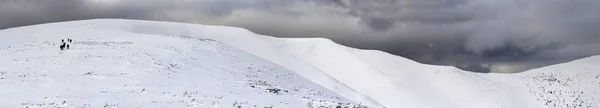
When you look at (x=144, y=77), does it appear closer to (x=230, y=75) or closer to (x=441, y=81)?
(x=230, y=75)

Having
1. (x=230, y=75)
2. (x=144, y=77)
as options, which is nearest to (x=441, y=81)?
(x=230, y=75)

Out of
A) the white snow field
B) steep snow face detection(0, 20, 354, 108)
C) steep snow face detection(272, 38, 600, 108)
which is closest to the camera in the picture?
steep snow face detection(0, 20, 354, 108)

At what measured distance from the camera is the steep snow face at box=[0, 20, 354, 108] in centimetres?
2744

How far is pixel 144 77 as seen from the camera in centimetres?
Answer: 3412

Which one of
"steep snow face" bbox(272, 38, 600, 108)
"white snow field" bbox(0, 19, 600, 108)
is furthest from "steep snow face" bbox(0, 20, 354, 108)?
"steep snow face" bbox(272, 38, 600, 108)

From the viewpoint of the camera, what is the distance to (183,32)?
3162 inches

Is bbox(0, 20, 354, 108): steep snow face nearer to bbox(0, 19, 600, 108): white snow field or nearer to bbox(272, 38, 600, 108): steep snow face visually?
bbox(0, 19, 600, 108): white snow field

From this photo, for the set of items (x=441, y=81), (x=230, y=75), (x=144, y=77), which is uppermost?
(x=441, y=81)

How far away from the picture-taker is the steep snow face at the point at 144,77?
90.0ft

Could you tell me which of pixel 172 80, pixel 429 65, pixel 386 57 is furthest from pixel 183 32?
pixel 172 80

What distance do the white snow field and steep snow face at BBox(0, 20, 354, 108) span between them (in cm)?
7

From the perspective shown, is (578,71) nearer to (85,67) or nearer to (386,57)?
(386,57)

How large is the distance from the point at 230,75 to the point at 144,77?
7.49m

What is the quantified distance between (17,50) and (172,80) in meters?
20.5
